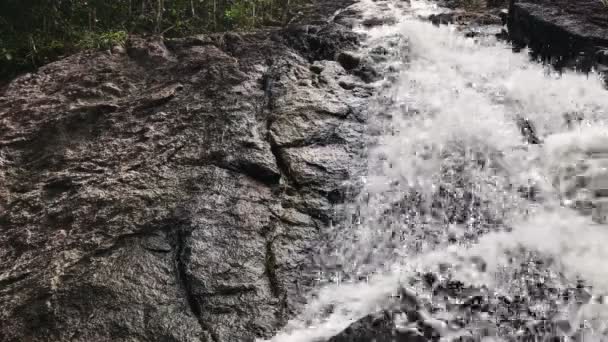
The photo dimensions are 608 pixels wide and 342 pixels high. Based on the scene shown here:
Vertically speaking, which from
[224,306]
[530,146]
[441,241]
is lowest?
[224,306]

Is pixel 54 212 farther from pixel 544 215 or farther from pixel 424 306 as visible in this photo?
pixel 544 215

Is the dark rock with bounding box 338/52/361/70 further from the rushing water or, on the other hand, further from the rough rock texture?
the rushing water

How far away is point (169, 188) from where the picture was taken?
6172 millimetres

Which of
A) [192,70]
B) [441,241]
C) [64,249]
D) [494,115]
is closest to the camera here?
[64,249]

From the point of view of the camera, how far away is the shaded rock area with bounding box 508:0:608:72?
8.86m

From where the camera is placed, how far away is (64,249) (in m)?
5.40

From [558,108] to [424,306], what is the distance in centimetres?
512

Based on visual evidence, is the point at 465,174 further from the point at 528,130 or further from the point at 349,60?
the point at 349,60

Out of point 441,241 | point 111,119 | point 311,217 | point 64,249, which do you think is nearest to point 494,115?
point 441,241

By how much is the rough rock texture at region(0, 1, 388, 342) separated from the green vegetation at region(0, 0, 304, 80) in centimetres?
76

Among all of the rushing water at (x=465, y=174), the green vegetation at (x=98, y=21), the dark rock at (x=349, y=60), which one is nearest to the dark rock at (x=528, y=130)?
the rushing water at (x=465, y=174)

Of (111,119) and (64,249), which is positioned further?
(111,119)

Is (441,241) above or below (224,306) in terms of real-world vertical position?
above

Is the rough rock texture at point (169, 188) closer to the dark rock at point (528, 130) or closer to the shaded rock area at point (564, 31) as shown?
the dark rock at point (528, 130)
